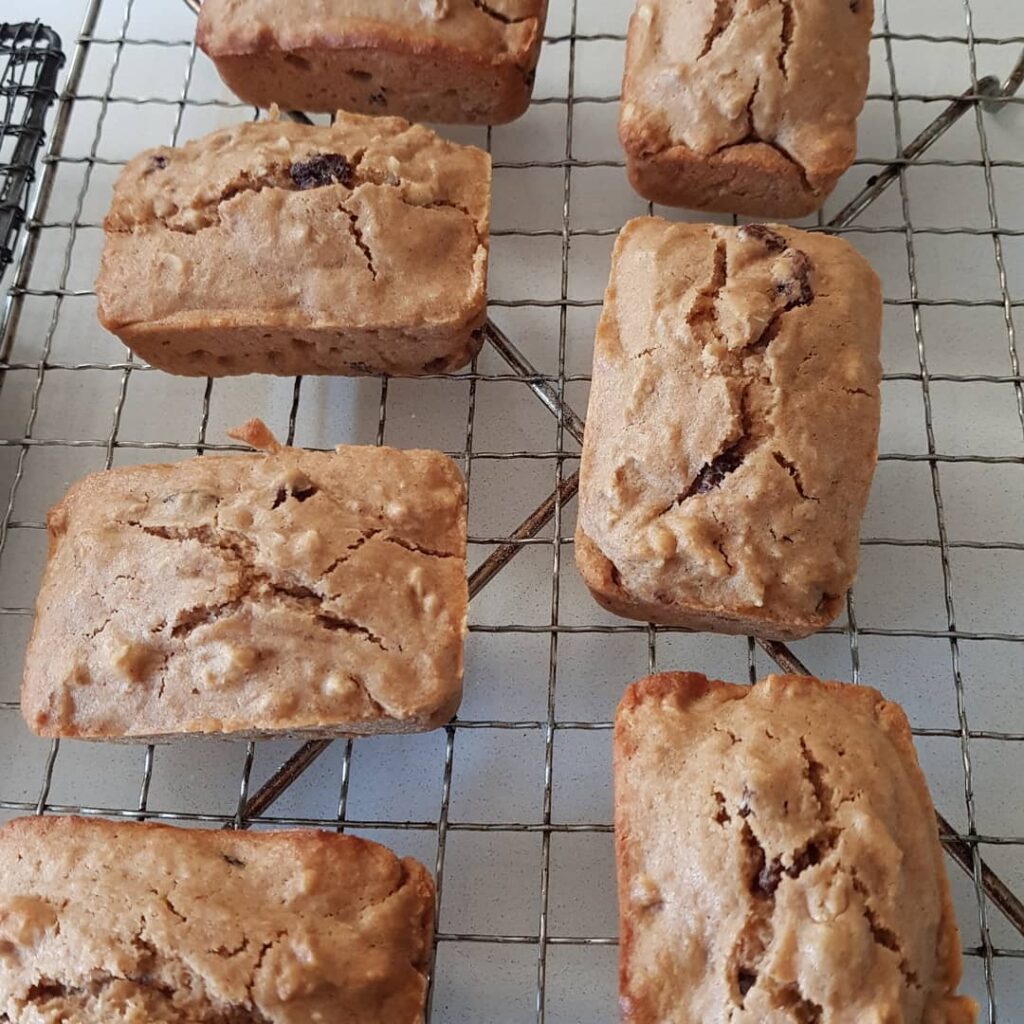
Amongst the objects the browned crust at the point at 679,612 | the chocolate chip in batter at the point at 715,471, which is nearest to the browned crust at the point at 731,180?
the chocolate chip in batter at the point at 715,471

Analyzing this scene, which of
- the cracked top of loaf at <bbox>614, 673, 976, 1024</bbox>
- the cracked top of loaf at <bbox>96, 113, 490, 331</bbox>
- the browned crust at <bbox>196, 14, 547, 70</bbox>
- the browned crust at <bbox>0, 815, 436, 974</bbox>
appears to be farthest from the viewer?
the browned crust at <bbox>196, 14, 547, 70</bbox>

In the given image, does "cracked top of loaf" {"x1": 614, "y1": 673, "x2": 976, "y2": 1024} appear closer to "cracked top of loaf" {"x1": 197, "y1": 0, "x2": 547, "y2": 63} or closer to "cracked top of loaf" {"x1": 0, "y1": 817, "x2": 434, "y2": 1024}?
"cracked top of loaf" {"x1": 0, "y1": 817, "x2": 434, "y2": 1024}

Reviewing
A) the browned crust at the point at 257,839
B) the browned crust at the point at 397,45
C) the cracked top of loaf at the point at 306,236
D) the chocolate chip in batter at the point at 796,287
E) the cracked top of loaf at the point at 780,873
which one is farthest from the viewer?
the browned crust at the point at 397,45

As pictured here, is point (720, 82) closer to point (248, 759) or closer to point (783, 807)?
point (783, 807)

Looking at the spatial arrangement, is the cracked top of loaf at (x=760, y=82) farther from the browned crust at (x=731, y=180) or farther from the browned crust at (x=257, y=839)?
the browned crust at (x=257, y=839)

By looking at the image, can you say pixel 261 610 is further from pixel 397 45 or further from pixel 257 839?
pixel 397 45

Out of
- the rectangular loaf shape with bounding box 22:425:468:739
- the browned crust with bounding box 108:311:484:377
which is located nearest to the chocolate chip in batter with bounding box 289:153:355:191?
the browned crust with bounding box 108:311:484:377

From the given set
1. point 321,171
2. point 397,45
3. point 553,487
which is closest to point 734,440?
point 553,487

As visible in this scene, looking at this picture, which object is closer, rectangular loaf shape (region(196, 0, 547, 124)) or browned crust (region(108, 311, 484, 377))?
browned crust (region(108, 311, 484, 377))
